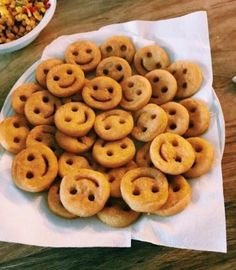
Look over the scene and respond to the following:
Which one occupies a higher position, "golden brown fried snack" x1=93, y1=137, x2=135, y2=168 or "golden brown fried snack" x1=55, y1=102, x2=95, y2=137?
"golden brown fried snack" x1=55, y1=102, x2=95, y2=137

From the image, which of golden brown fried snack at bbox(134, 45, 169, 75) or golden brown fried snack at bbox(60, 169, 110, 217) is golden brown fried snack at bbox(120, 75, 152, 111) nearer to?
golden brown fried snack at bbox(134, 45, 169, 75)

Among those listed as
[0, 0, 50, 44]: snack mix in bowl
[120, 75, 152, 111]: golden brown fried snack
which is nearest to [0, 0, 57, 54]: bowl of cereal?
[0, 0, 50, 44]: snack mix in bowl

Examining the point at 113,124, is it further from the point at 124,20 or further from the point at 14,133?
the point at 124,20

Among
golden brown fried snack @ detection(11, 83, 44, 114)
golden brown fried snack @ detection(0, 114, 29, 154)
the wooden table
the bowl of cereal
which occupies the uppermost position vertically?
the bowl of cereal

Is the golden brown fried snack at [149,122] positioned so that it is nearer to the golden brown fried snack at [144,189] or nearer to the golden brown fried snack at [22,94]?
the golden brown fried snack at [144,189]

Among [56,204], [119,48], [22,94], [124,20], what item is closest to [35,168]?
[56,204]

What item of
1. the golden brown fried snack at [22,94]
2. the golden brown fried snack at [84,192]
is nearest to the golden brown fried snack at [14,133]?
the golden brown fried snack at [22,94]

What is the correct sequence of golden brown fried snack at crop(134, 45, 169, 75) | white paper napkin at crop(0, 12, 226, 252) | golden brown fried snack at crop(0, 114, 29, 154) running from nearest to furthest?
1. white paper napkin at crop(0, 12, 226, 252)
2. golden brown fried snack at crop(0, 114, 29, 154)
3. golden brown fried snack at crop(134, 45, 169, 75)
